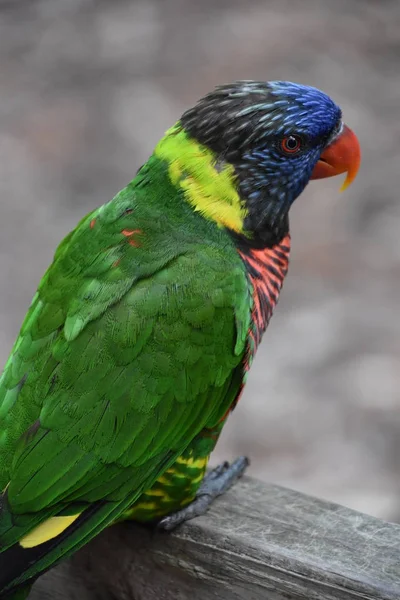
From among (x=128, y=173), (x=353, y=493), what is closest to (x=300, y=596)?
(x=353, y=493)

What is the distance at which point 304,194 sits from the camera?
392 cm

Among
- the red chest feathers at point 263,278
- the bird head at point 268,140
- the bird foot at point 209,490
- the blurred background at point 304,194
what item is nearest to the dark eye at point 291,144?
the bird head at point 268,140

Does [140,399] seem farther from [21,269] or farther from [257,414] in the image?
[21,269]

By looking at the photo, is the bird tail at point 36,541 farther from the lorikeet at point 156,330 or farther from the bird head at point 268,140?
the bird head at point 268,140

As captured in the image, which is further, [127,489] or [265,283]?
[265,283]

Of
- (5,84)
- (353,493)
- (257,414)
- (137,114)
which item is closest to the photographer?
(353,493)

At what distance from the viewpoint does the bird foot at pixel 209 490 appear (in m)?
1.38

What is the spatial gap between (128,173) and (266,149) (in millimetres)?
2600

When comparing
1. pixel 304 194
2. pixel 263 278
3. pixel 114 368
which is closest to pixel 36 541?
pixel 114 368

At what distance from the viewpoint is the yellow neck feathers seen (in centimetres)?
145

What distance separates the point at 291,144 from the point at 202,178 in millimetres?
168

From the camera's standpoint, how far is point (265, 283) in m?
1.50

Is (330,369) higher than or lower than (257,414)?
higher

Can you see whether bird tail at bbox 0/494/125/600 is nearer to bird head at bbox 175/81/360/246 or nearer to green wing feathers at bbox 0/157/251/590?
green wing feathers at bbox 0/157/251/590
